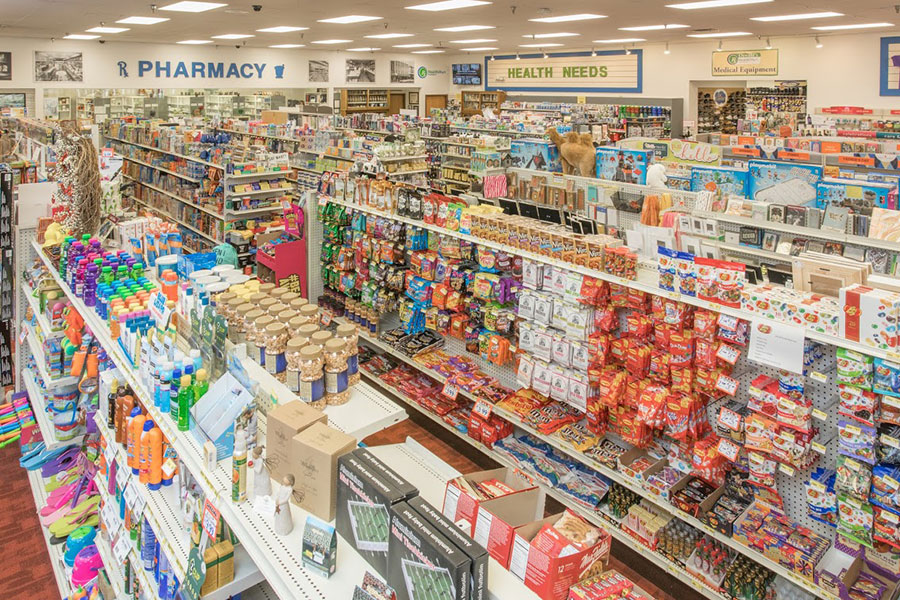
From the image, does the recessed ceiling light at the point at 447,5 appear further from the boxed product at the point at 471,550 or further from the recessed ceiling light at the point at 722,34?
the boxed product at the point at 471,550

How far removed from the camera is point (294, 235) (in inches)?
254

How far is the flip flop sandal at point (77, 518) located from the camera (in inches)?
141

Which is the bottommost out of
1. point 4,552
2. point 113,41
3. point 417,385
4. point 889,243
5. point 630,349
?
point 4,552

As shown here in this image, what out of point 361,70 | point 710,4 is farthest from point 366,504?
point 361,70

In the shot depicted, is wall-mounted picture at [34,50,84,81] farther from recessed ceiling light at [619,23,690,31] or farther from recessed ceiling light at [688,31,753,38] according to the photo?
recessed ceiling light at [688,31,753,38]

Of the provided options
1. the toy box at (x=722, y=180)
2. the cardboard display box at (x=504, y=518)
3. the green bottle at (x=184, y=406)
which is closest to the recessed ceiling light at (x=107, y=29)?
the toy box at (x=722, y=180)

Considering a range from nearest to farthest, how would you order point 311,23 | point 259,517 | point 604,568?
point 604,568 < point 259,517 < point 311,23

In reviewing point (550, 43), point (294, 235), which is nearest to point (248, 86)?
point (550, 43)

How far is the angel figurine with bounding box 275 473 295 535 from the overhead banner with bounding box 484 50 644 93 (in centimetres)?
1820

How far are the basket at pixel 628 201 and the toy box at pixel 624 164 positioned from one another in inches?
39.5

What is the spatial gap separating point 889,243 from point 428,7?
806 cm

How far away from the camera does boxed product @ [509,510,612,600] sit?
1648mm

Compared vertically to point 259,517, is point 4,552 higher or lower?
lower

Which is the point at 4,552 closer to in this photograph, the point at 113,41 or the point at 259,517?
the point at 259,517
